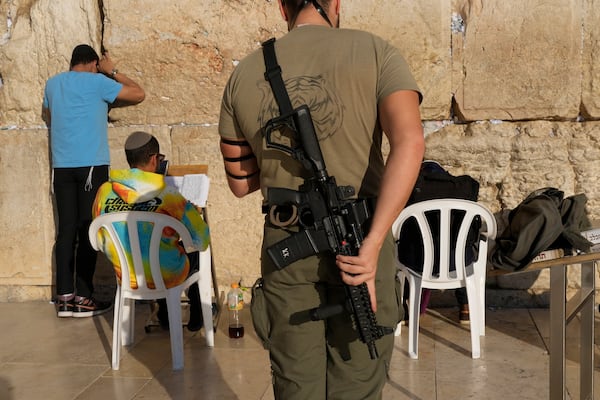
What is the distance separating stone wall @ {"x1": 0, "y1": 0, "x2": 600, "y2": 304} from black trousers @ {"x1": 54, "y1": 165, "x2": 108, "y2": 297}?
313 mm

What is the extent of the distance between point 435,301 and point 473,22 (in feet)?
6.12

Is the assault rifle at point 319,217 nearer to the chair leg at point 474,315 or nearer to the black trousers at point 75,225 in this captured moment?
the chair leg at point 474,315

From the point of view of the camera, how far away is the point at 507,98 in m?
5.22

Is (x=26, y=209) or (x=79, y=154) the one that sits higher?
(x=79, y=154)

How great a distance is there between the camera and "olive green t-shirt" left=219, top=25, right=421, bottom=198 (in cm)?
217

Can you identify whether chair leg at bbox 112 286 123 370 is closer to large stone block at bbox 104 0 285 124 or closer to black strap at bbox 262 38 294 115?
large stone block at bbox 104 0 285 124

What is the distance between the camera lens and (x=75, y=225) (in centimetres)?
545

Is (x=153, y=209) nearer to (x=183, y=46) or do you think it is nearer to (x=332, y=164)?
(x=183, y=46)

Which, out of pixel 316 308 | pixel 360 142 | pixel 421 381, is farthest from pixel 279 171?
pixel 421 381

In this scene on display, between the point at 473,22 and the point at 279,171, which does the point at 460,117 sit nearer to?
the point at 473,22

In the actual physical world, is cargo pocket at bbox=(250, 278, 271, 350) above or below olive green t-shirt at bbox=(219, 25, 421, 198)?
below

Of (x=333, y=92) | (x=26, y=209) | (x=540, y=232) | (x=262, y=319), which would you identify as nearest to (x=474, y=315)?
(x=540, y=232)

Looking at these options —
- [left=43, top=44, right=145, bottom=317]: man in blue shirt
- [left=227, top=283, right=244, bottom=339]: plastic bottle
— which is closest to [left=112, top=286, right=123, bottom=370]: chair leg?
[left=227, top=283, right=244, bottom=339]: plastic bottle

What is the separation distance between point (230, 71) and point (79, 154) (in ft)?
3.83
